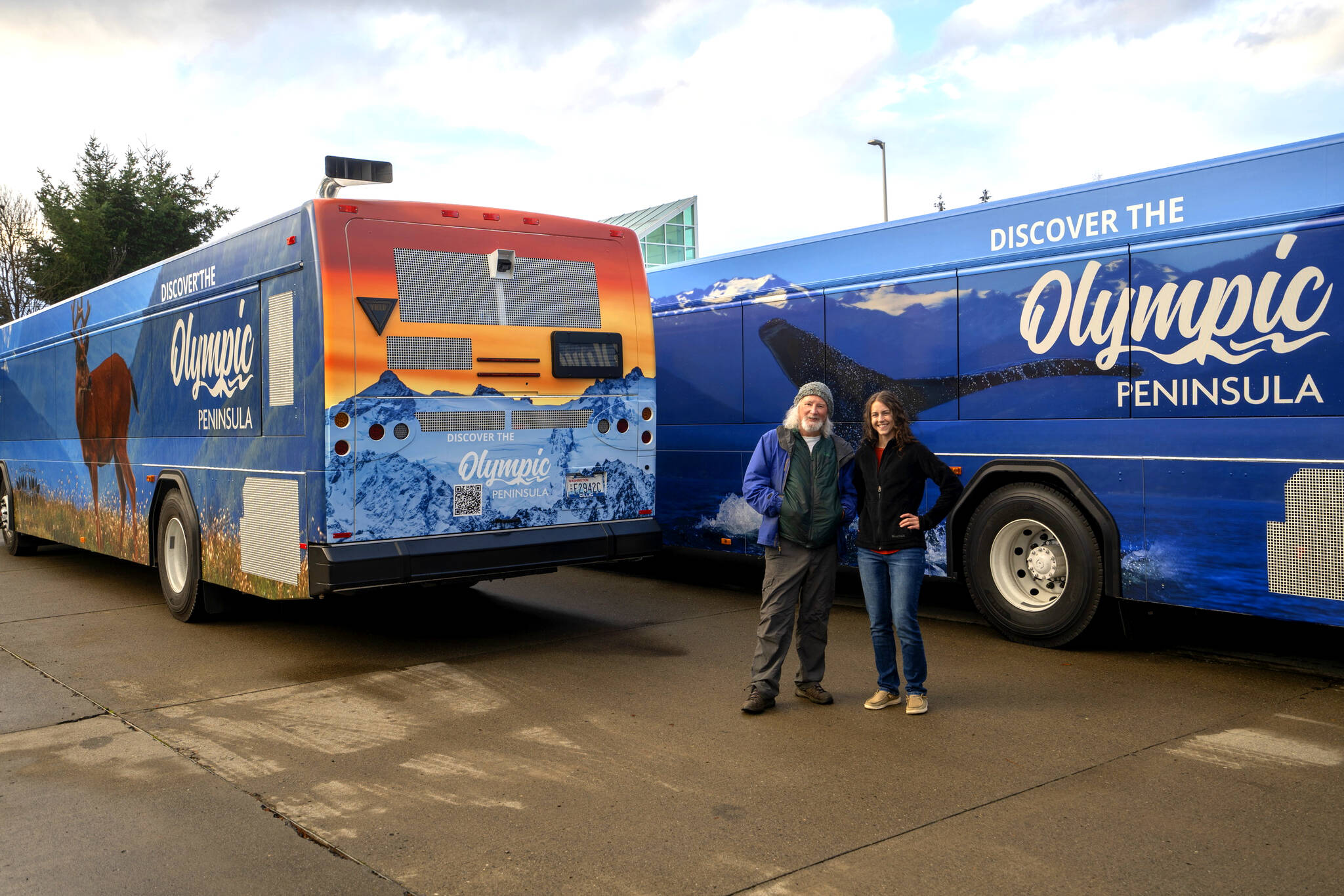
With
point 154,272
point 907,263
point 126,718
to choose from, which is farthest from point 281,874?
point 154,272

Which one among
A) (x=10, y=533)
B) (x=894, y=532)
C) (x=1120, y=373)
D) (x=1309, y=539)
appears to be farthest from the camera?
(x=10, y=533)

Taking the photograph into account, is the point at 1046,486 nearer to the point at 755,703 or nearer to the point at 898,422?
the point at 898,422

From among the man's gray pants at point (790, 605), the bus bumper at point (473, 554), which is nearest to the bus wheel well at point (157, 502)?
the bus bumper at point (473, 554)

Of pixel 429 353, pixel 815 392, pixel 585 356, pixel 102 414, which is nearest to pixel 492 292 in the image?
pixel 429 353

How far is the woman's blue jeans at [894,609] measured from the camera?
18.7 feet

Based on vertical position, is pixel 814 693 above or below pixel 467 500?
below

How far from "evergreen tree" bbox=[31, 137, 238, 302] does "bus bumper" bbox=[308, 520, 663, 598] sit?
3598 cm

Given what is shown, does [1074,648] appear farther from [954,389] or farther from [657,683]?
[657,683]

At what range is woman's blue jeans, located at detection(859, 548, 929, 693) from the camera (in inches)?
225

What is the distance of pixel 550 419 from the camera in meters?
7.70

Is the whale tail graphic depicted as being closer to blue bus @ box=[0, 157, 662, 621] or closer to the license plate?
blue bus @ box=[0, 157, 662, 621]

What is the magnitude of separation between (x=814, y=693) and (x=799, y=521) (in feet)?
3.26

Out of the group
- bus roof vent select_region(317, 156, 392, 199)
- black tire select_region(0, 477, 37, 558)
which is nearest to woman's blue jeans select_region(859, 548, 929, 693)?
bus roof vent select_region(317, 156, 392, 199)

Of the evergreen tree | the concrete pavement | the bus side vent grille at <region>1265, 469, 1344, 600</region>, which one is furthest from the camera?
the evergreen tree
